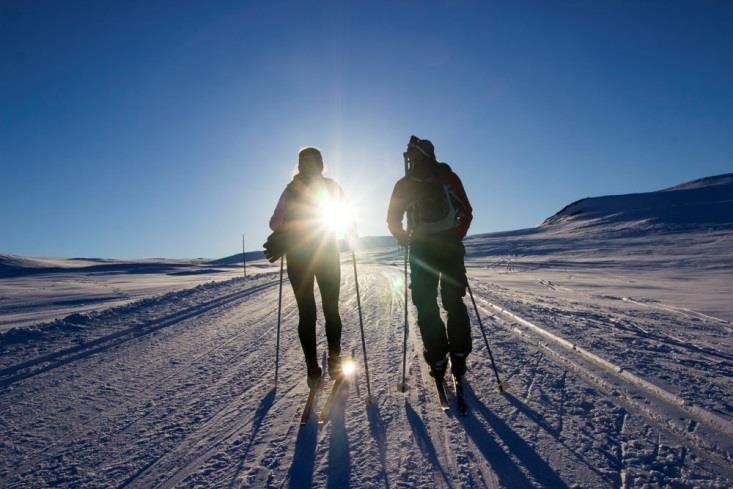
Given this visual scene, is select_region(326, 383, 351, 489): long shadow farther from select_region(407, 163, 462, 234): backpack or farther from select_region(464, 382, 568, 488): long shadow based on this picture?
select_region(407, 163, 462, 234): backpack

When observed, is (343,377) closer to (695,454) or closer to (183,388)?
(183,388)

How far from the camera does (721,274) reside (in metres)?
17.5

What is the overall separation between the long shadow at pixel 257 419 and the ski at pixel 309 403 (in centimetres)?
38

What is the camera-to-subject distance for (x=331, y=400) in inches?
157

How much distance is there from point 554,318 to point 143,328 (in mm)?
8407

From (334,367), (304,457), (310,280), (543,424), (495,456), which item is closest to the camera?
(495,456)

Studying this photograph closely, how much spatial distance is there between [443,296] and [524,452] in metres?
1.64

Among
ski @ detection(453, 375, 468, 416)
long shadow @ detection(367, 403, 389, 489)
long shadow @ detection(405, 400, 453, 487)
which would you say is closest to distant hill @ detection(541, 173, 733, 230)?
ski @ detection(453, 375, 468, 416)

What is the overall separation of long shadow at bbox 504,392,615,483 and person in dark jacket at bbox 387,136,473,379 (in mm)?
541

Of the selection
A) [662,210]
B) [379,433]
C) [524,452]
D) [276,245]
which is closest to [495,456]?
[524,452]

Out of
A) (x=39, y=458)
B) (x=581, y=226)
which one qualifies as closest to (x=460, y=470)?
(x=39, y=458)

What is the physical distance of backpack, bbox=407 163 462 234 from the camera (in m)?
4.06

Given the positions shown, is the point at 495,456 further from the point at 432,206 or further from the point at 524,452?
the point at 432,206

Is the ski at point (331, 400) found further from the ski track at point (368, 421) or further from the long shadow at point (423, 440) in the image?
the long shadow at point (423, 440)
